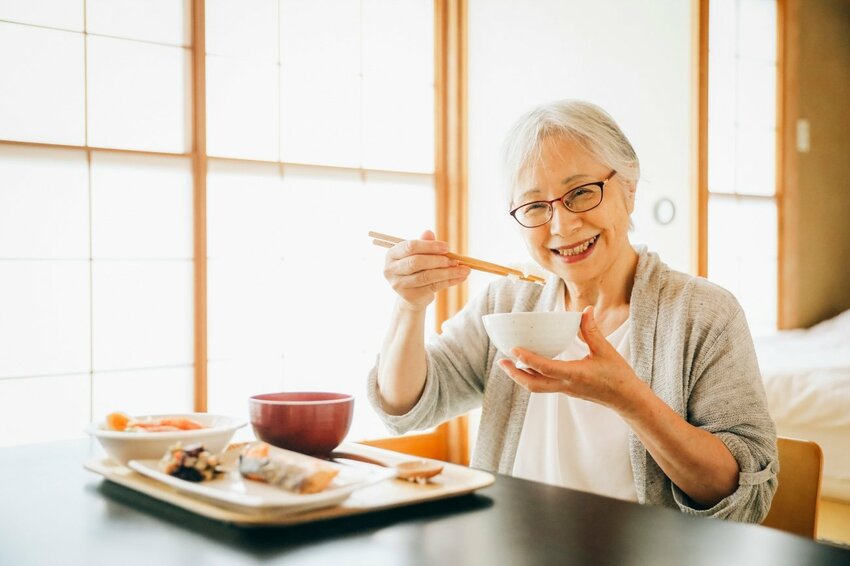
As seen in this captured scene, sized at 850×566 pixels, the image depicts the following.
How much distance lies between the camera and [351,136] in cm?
395

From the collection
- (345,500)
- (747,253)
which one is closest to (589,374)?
(345,500)

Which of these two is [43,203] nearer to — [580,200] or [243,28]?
[243,28]

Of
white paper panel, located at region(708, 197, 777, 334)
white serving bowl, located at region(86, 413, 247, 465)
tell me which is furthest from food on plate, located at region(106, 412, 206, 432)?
white paper panel, located at region(708, 197, 777, 334)

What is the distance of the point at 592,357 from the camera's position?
107 cm

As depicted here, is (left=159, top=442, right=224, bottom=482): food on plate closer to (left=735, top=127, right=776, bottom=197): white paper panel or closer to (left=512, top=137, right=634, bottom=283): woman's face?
(left=512, top=137, right=634, bottom=283): woman's face

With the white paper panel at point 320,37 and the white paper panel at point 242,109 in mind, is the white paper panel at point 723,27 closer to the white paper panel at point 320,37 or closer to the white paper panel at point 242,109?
the white paper panel at point 320,37

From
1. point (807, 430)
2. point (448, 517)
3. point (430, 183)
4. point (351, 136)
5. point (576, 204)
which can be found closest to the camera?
point (448, 517)

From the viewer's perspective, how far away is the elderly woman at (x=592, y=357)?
120cm

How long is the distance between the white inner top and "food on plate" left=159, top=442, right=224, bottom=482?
0.74 meters

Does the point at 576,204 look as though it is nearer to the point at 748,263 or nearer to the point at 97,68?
the point at 97,68

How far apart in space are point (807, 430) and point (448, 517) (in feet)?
7.49

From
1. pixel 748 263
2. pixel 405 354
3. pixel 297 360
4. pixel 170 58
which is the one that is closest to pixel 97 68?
pixel 170 58

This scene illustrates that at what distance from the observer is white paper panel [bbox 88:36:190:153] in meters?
3.16

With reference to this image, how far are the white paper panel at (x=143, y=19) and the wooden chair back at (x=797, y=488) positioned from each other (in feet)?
9.65
